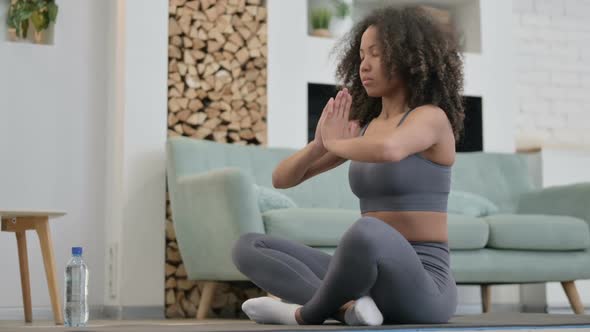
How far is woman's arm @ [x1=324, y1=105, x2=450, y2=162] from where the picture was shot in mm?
1955

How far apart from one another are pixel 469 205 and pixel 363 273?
8.01 feet

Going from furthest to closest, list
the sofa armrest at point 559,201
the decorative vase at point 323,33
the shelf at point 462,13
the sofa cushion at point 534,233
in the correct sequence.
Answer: the shelf at point 462,13, the decorative vase at point 323,33, the sofa armrest at point 559,201, the sofa cushion at point 534,233

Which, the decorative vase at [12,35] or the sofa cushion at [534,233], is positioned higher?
the decorative vase at [12,35]

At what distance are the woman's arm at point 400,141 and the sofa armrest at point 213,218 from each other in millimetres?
1551

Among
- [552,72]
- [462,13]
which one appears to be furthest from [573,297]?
[462,13]

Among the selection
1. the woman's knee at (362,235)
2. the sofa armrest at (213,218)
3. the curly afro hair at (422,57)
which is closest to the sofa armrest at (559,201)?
the sofa armrest at (213,218)

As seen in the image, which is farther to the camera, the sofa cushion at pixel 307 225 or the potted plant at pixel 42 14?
the potted plant at pixel 42 14

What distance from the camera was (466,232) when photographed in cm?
388

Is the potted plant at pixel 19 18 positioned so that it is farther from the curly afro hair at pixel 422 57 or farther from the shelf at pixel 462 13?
the curly afro hair at pixel 422 57

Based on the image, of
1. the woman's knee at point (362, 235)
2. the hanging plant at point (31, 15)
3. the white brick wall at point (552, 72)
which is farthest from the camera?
the white brick wall at point (552, 72)

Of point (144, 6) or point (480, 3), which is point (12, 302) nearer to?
point (144, 6)

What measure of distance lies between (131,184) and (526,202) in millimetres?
1819

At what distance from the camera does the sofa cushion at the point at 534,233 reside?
3.98m

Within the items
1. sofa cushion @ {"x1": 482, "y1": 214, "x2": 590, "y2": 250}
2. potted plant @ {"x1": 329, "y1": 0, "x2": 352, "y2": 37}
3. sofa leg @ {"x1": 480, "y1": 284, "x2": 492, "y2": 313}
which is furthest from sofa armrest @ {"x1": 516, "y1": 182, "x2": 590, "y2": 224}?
potted plant @ {"x1": 329, "y1": 0, "x2": 352, "y2": 37}
